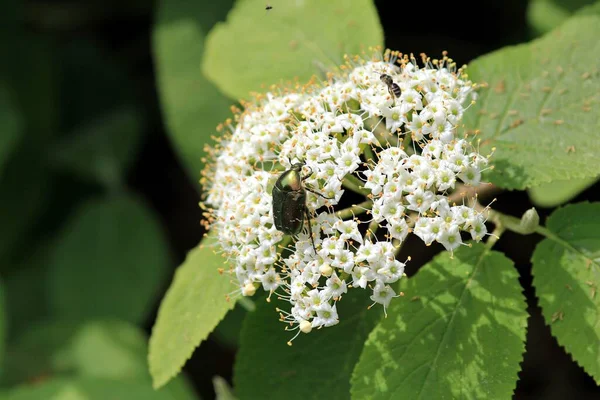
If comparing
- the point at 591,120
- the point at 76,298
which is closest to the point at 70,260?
the point at 76,298

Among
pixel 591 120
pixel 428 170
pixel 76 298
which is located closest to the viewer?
pixel 428 170

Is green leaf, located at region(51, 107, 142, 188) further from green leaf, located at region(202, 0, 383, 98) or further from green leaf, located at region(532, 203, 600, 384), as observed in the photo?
green leaf, located at region(532, 203, 600, 384)

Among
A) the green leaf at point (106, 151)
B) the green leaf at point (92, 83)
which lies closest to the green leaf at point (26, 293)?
the green leaf at point (106, 151)

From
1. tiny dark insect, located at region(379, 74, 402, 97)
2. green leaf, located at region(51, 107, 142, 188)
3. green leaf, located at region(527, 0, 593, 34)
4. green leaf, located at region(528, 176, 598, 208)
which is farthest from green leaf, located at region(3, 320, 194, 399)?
green leaf, located at region(527, 0, 593, 34)

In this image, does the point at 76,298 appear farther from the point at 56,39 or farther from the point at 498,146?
the point at 498,146

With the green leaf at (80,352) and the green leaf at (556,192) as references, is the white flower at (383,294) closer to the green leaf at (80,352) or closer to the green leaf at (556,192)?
the green leaf at (556,192)
